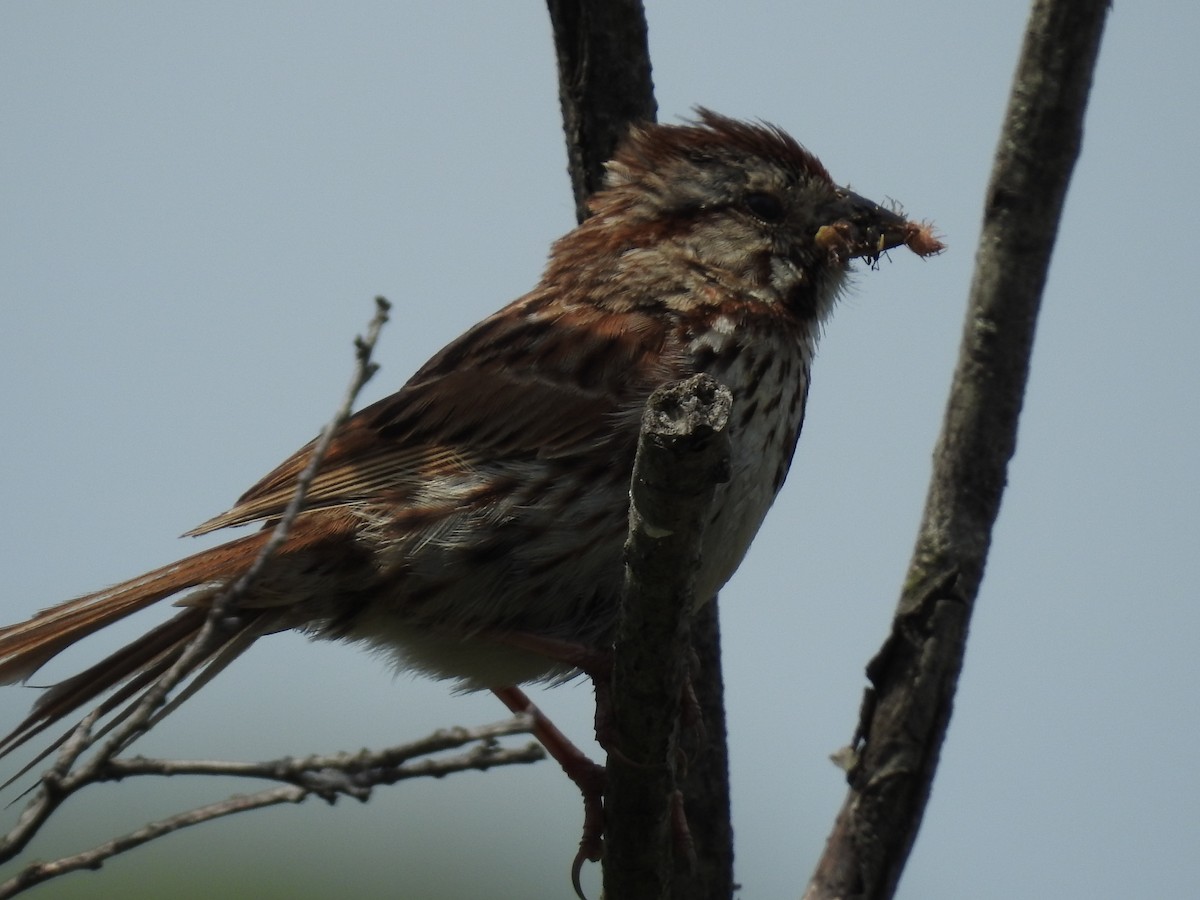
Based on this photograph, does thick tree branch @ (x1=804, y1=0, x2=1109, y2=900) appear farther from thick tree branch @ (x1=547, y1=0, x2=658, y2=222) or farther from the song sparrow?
thick tree branch @ (x1=547, y1=0, x2=658, y2=222)

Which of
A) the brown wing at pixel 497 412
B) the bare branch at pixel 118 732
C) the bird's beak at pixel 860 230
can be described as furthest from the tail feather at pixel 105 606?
the bird's beak at pixel 860 230

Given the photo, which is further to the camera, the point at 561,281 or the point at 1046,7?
the point at 561,281

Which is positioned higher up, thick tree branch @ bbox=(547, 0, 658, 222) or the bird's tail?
thick tree branch @ bbox=(547, 0, 658, 222)

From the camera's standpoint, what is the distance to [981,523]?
144 inches

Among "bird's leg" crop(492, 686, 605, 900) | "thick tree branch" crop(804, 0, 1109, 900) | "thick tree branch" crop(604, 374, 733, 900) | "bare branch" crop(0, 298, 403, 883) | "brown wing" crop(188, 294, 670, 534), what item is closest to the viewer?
"bare branch" crop(0, 298, 403, 883)

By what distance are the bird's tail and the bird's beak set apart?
181 cm

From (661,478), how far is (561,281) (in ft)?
6.46

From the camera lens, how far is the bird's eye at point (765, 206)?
14.8 feet

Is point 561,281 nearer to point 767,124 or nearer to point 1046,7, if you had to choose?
point 767,124

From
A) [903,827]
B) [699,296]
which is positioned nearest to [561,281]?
[699,296]

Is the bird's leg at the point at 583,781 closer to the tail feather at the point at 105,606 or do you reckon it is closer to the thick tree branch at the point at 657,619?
the thick tree branch at the point at 657,619

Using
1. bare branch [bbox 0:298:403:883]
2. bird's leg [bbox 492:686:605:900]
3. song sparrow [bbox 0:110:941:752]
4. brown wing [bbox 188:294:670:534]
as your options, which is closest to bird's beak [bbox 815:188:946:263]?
song sparrow [bbox 0:110:941:752]

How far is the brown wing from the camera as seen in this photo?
4.00 metres

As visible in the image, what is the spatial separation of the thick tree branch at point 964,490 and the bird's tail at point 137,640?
157 centimetres
